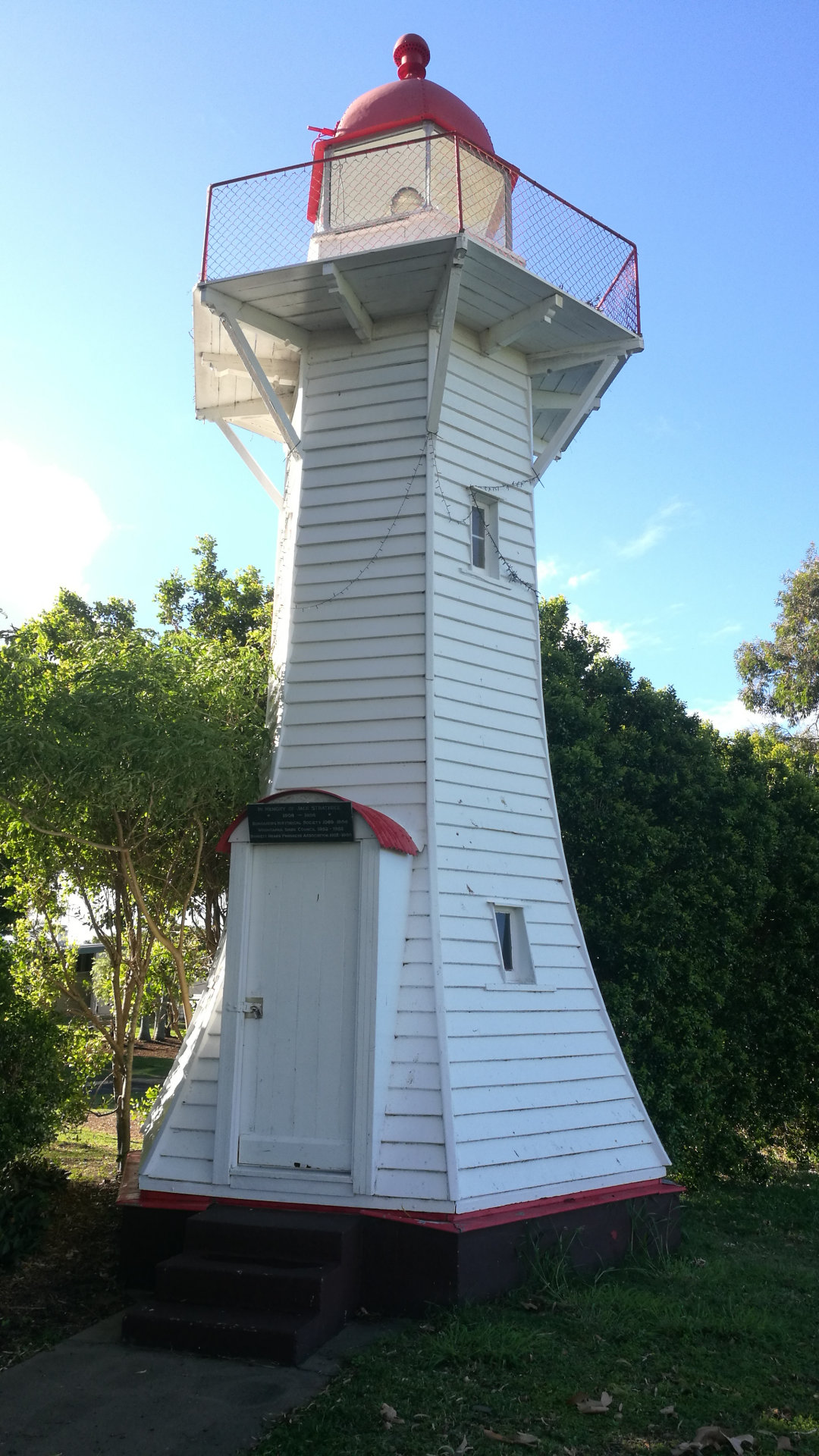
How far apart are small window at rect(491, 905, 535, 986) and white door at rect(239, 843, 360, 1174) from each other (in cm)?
131

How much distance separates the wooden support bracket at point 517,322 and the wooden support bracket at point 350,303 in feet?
3.46

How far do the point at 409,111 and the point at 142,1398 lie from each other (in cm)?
941

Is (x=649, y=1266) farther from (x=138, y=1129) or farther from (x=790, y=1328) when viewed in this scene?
(x=138, y=1129)

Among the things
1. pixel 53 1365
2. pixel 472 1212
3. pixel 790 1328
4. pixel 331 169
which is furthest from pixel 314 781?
pixel 331 169

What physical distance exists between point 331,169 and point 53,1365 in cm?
900

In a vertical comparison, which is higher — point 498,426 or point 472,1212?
point 498,426

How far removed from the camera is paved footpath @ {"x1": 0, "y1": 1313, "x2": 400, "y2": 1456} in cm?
429

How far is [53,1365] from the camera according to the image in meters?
5.10

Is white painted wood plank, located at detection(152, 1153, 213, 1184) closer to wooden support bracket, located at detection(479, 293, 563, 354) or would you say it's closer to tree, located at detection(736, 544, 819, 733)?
wooden support bracket, located at detection(479, 293, 563, 354)

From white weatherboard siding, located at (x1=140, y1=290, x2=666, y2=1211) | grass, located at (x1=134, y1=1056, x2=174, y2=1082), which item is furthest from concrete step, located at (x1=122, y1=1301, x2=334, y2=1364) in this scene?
grass, located at (x1=134, y1=1056, x2=174, y2=1082)

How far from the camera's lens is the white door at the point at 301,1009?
6348 mm

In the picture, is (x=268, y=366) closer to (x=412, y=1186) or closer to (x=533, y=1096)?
(x=533, y=1096)

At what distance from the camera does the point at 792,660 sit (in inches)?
979

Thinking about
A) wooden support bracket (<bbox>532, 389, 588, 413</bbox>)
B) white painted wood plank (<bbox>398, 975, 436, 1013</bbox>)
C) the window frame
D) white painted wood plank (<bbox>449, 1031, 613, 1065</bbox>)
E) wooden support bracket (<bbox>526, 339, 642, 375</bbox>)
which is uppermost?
wooden support bracket (<bbox>532, 389, 588, 413</bbox>)
